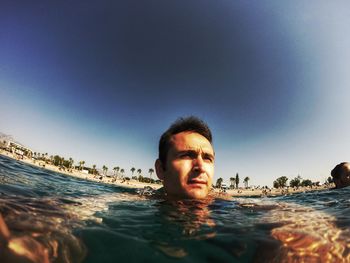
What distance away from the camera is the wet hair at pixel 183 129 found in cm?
499

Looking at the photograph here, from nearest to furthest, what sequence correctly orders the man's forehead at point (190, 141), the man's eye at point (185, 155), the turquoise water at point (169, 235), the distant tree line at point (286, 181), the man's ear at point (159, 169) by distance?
the turquoise water at point (169, 235) < the man's eye at point (185, 155) < the man's forehead at point (190, 141) < the man's ear at point (159, 169) < the distant tree line at point (286, 181)

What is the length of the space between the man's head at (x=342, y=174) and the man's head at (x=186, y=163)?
598cm

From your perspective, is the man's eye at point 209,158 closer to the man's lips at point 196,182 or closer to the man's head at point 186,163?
the man's head at point 186,163

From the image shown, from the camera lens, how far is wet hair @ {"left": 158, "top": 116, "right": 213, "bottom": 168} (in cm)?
499

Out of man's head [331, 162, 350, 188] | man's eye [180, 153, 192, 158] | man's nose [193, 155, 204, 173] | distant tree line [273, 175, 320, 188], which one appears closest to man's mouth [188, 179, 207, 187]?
man's nose [193, 155, 204, 173]

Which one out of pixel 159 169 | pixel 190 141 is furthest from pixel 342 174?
pixel 159 169

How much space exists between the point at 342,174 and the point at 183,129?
6624 mm

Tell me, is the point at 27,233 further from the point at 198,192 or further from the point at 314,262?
the point at 198,192

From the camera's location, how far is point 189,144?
4484 mm

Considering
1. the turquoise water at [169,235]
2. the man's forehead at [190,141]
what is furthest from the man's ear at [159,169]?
the turquoise water at [169,235]

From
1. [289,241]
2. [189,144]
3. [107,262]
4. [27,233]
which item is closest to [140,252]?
[107,262]

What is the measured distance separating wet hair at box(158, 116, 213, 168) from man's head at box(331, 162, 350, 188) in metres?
5.82

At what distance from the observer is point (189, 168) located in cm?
416

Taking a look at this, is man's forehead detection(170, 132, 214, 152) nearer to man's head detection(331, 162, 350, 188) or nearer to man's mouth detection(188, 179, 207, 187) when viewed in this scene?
man's mouth detection(188, 179, 207, 187)
